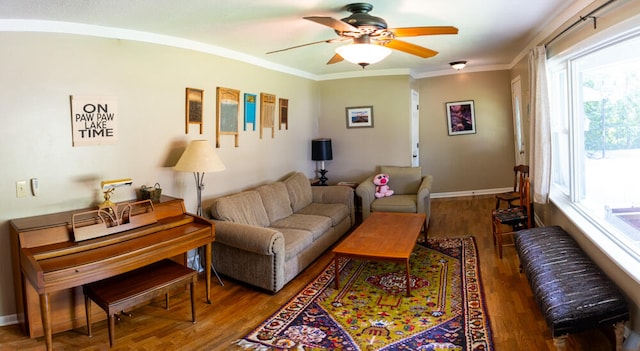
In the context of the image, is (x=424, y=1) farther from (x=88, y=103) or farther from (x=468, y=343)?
(x=88, y=103)

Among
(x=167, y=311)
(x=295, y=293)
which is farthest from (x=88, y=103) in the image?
(x=295, y=293)

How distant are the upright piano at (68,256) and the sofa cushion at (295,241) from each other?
2.35ft

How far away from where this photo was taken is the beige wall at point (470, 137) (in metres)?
6.50

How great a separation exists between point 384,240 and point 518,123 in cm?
376

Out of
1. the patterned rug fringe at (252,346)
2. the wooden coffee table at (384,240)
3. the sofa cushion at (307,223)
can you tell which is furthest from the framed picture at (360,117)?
the patterned rug fringe at (252,346)

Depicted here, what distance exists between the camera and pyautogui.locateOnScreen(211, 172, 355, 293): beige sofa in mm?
3303

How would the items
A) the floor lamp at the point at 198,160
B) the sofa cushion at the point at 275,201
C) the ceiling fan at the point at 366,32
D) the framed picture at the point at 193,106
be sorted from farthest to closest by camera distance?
1. the sofa cushion at the point at 275,201
2. the framed picture at the point at 193,106
3. the floor lamp at the point at 198,160
4. the ceiling fan at the point at 366,32

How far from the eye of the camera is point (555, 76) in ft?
12.9

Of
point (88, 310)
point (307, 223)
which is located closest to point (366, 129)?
point (307, 223)

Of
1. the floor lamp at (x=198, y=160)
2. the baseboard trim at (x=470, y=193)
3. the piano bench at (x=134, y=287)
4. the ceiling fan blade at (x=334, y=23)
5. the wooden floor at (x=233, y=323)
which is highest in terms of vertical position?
the ceiling fan blade at (x=334, y=23)

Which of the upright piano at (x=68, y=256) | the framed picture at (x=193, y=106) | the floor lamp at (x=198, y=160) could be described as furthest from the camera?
the framed picture at (x=193, y=106)

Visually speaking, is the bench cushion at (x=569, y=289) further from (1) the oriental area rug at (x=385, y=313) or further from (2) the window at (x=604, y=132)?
(1) the oriental area rug at (x=385, y=313)

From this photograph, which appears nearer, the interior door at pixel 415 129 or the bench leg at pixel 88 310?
the bench leg at pixel 88 310

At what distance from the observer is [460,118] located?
6.66 meters
